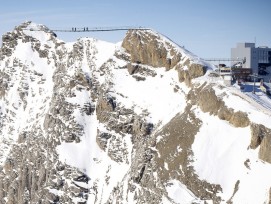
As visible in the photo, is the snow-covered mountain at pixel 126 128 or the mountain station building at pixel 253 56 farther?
the mountain station building at pixel 253 56

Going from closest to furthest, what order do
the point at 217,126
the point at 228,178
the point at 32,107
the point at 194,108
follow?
the point at 228,178 → the point at 217,126 → the point at 194,108 → the point at 32,107

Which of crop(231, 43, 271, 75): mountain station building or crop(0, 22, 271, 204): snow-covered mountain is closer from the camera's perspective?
crop(0, 22, 271, 204): snow-covered mountain

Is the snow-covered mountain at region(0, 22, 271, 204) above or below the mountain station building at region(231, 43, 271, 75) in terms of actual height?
below

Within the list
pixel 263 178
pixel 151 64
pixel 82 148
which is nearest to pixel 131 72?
pixel 151 64

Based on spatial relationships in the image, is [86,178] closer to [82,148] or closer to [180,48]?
[82,148]

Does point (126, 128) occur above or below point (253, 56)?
below

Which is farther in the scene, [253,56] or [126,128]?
[253,56]

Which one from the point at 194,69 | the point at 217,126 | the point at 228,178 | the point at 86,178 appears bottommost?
the point at 86,178

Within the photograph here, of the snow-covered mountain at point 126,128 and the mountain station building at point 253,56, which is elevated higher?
the mountain station building at point 253,56
